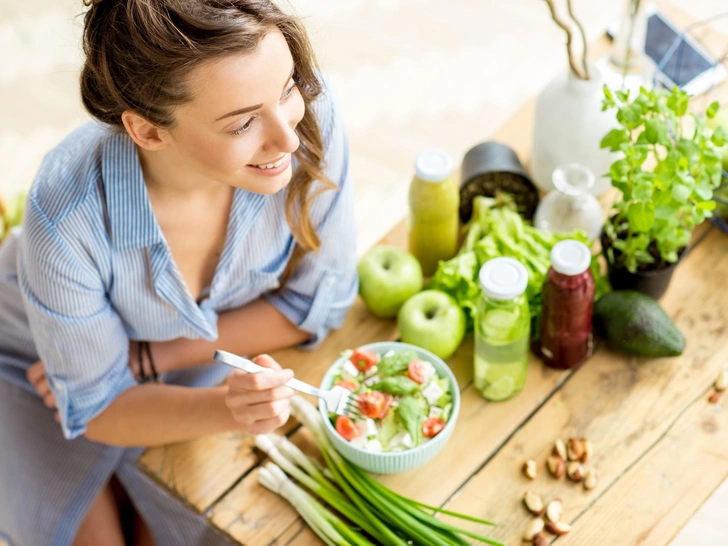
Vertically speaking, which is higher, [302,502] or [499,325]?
[499,325]

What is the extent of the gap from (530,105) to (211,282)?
915 millimetres

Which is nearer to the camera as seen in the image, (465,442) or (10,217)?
(465,442)

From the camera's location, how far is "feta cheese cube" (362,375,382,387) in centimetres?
140

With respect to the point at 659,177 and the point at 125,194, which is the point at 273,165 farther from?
the point at 659,177

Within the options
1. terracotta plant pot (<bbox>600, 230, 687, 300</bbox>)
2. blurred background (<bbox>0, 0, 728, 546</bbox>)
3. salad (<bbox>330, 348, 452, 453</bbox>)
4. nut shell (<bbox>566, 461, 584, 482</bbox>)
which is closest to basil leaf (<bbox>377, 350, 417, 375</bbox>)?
salad (<bbox>330, 348, 452, 453</bbox>)

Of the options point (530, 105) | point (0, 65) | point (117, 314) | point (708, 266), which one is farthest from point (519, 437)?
point (0, 65)

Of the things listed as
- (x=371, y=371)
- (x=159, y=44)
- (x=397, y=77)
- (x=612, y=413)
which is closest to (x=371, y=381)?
(x=371, y=371)

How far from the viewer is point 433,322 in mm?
1489

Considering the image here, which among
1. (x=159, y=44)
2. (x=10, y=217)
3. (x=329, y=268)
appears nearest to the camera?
(x=159, y=44)

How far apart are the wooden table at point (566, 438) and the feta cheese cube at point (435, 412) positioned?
0.09 metres

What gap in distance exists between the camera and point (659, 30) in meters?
2.00

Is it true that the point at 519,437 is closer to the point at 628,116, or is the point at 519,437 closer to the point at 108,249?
the point at 628,116

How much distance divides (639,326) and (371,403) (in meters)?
0.50

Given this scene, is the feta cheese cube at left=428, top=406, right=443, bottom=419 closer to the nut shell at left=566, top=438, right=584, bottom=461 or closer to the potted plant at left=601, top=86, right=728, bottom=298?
the nut shell at left=566, top=438, right=584, bottom=461
